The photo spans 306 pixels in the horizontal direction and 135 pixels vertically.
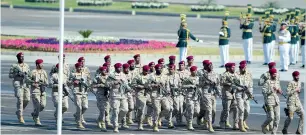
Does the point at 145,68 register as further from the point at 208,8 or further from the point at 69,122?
the point at 208,8

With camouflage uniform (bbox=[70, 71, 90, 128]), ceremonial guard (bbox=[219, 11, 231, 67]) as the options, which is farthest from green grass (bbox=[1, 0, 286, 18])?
camouflage uniform (bbox=[70, 71, 90, 128])

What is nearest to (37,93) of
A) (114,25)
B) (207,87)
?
(207,87)

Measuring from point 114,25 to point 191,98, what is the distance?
36.8m

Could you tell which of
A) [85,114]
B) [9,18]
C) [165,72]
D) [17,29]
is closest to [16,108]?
[85,114]

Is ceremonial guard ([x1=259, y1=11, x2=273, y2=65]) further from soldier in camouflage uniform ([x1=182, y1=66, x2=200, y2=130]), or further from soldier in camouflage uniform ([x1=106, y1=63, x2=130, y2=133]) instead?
soldier in camouflage uniform ([x1=106, y1=63, x2=130, y2=133])

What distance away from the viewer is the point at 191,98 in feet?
95.0

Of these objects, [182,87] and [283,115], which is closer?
[182,87]

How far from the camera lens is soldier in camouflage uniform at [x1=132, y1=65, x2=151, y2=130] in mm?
28641

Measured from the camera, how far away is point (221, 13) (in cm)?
8006

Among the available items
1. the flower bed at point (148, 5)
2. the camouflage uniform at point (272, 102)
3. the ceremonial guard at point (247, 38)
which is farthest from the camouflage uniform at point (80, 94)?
the flower bed at point (148, 5)

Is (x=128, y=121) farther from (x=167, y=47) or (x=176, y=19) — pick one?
(x=176, y=19)

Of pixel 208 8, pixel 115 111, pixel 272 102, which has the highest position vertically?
pixel 208 8

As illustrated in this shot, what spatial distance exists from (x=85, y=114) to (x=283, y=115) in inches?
184

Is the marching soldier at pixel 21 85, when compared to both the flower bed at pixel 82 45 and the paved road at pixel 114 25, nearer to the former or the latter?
the flower bed at pixel 82 45
